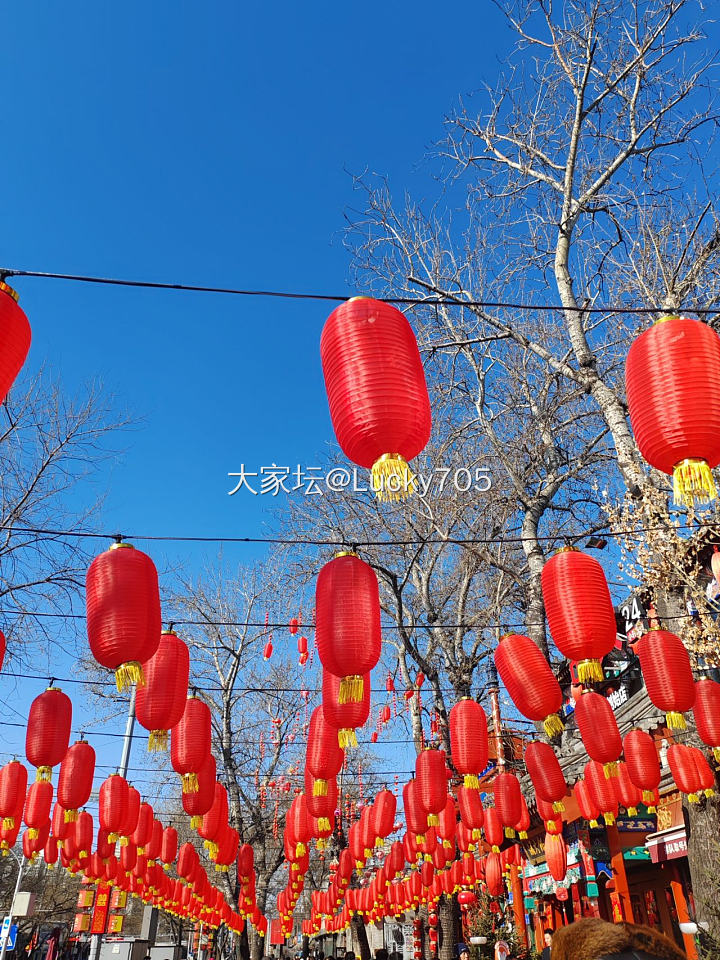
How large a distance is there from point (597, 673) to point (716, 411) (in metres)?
2.89

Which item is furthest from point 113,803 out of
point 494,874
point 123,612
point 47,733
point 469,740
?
point 494,874

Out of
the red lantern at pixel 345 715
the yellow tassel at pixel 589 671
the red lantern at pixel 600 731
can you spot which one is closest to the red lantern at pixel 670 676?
Result: the red lantern at pixel 600 731

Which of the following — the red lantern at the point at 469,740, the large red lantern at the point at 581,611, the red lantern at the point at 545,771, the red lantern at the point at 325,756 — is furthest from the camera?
the red lantern at the point at 545,771

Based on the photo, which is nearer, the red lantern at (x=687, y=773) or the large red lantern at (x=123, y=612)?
the large red lantern at (x=123, y=612)

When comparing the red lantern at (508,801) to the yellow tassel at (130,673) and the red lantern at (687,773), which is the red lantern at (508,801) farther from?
the yellow tassel at (130,673)

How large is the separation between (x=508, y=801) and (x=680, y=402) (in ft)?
31.5

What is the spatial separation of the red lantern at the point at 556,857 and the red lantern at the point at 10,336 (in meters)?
14.2

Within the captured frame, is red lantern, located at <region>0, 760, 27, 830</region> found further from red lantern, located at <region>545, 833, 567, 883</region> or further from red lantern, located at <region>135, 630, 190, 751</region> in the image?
red lantern, located at <region>545, 833, 567, 883</region>

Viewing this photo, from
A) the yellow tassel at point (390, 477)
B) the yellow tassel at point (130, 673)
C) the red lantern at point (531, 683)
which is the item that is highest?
the yellow tassel at point (390, 477)

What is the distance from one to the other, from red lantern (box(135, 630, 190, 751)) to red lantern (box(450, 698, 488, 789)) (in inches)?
159

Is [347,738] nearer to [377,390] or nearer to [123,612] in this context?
[123,612]

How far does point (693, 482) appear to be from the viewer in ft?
14.9

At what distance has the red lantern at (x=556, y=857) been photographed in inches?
563

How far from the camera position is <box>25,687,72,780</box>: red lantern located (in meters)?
8.97
